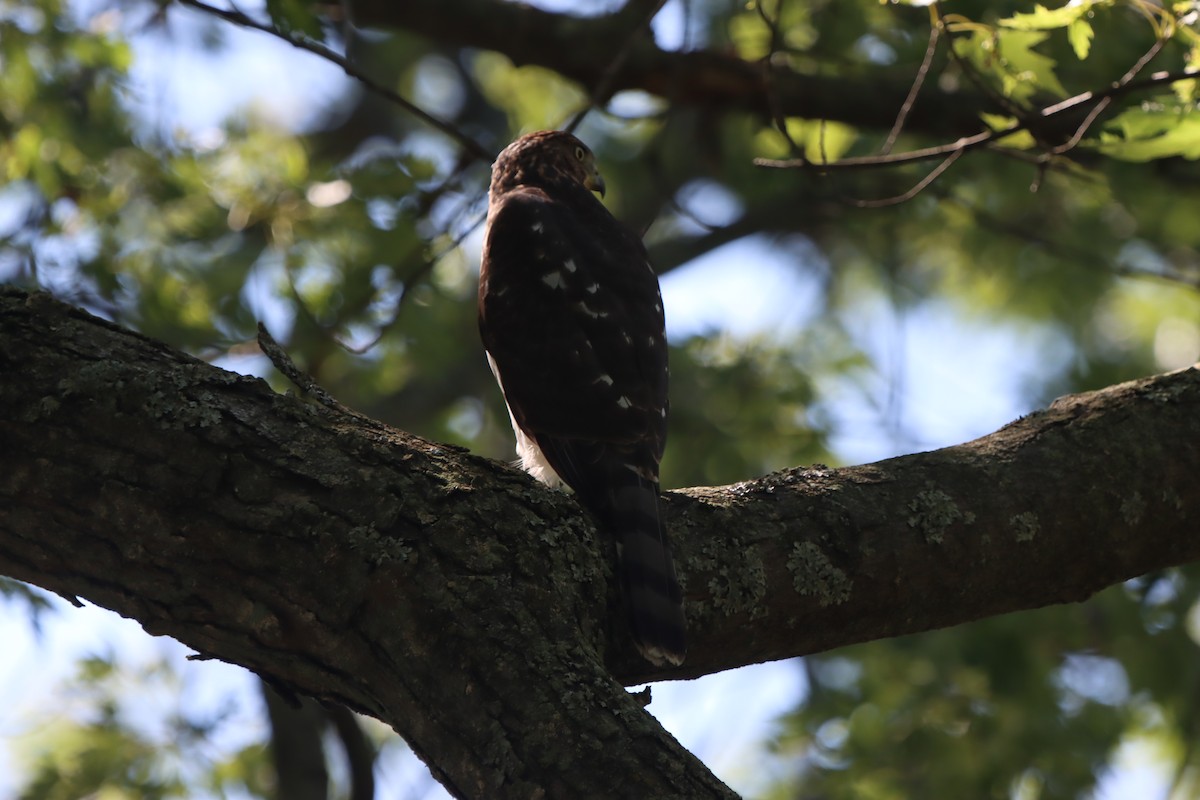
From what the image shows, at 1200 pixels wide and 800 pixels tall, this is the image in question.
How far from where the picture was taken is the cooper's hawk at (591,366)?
2582 millimetres

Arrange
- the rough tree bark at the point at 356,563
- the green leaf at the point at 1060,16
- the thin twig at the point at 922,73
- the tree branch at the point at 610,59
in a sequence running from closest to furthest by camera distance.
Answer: the rough tree bark at the point at 356,563 → the green leaf at the point at 1060,16 → the thin twig at the point at 922,73 → the tree branch at the point at 610,59

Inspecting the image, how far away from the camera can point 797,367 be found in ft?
23.1

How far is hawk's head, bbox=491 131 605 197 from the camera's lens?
485cm

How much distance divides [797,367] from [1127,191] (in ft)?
7.70

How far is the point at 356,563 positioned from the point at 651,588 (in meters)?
0.62

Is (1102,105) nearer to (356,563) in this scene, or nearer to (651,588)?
(651,588)

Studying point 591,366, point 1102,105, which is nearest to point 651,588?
point 591,366

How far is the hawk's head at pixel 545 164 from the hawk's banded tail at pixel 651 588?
238 cm

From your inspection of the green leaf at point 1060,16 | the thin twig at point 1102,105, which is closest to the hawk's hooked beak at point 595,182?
the thin twig at point 1102,105

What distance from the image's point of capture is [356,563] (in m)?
2.27

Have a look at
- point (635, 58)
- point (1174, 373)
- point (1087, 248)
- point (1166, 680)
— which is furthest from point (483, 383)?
point (1174, 373)

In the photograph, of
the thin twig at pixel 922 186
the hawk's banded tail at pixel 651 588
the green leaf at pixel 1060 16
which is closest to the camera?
the hawk's banded tail at pixel 651 588

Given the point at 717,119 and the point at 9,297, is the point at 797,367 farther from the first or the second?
the point at 9,297

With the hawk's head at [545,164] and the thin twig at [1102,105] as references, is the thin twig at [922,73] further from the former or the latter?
the hawk's head at [545,164]
